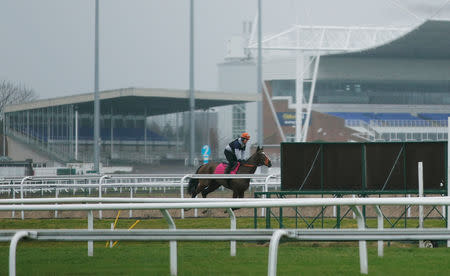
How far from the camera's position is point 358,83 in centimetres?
7325

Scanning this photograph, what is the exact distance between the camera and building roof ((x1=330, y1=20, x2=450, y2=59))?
206 feet

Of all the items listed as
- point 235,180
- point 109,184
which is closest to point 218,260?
point 235,180

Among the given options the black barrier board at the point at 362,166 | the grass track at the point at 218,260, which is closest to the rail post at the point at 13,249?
the grass track at the point at 218,260

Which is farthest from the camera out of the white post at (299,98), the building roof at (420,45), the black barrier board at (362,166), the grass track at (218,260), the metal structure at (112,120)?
the building roof at (420,45)

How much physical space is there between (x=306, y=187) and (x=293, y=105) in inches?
2330

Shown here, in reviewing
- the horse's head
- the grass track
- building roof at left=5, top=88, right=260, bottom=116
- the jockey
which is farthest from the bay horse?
building roof at left=5, top=88, right=260, bottom=116

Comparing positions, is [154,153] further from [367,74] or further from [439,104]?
[439,104]

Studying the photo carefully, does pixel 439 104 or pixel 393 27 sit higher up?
pixel 393 27

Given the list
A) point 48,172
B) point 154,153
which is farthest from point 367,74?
point 48,172

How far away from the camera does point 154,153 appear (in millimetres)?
52281

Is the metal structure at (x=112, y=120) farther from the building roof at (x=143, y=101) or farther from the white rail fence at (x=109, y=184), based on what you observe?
the white rail fence at (x=109, y=184)

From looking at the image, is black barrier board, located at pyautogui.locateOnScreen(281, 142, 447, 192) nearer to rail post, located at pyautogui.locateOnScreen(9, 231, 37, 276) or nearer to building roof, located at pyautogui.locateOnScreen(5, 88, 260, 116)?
rail post, located at pyautogui.locateOnScreen(9, 231, 37, 276)

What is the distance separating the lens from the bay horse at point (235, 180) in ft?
50.3

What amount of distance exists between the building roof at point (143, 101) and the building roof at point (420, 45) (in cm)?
1924
